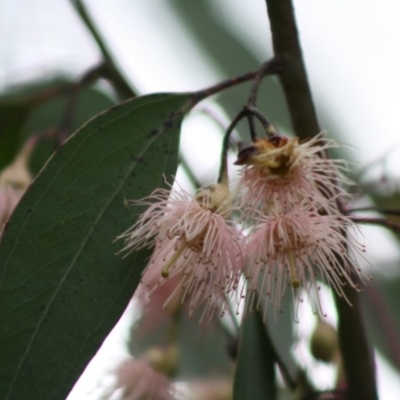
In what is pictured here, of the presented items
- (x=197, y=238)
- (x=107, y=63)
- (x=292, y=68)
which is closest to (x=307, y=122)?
(x=292, y=68)

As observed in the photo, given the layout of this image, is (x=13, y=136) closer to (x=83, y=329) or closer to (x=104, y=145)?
(x=104, y=145)

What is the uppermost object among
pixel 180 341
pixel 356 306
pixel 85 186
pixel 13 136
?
pixel 13 136

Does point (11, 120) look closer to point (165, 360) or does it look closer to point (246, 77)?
point (165, 360)

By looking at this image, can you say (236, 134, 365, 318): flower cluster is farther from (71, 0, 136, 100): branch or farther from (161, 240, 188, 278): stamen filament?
(71, 0, 136, 100): branch

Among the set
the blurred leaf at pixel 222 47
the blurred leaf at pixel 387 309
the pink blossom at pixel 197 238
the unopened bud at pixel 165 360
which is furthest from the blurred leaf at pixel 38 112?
the blurred leaf at pixel 387 309

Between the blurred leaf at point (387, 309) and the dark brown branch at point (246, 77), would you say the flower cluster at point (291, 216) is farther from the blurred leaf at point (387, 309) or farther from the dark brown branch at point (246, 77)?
the blurred leaf at point (387, 309)

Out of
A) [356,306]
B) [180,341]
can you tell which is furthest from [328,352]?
[180,341]
